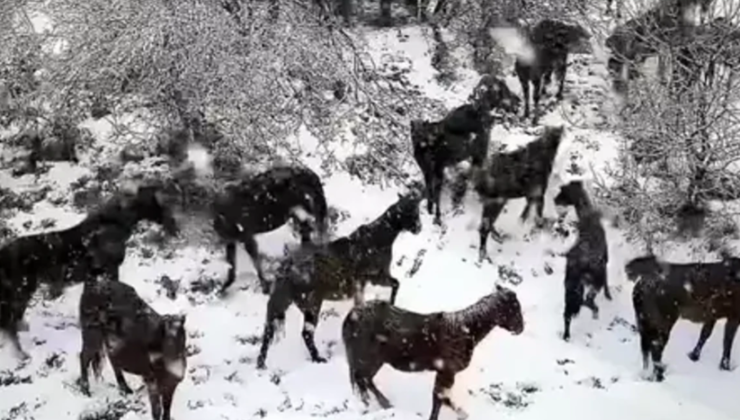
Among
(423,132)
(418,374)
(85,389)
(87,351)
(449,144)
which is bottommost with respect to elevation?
(85,389)

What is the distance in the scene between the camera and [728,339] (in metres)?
10.2

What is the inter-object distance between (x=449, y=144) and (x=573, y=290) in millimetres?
2847

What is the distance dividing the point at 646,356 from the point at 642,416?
796mm

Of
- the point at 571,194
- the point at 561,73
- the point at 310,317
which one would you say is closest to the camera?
the point at 310,317

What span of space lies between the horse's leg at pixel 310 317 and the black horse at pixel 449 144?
308cm

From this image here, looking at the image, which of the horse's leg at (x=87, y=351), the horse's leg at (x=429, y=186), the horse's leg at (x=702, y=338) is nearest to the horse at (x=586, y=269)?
the horse's leg at (x=702, y=338)

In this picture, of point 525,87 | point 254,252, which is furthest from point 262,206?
point 525,87

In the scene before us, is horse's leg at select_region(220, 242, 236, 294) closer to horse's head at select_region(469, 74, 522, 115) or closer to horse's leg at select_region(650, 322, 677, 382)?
horse's head at select_region(469, 74, 522, 115)

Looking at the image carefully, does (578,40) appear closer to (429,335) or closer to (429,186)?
(429,186)

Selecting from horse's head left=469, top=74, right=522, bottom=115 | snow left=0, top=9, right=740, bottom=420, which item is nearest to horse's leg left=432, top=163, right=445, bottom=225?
snow left=0, top=9, right=740, bottom=420

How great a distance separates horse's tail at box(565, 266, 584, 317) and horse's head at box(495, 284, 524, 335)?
4.94 feet

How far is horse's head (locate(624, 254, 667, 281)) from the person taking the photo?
10.4 m

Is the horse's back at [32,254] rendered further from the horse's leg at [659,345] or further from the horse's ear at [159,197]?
the horse's leg at [659,345]

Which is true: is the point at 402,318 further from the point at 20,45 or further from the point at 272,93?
the point at 20,45
